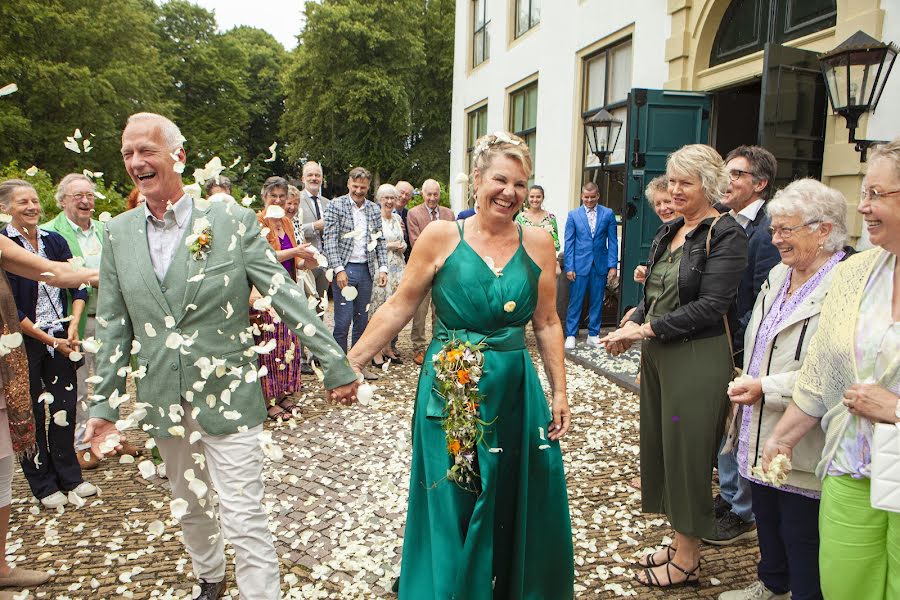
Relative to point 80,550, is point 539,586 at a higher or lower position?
higher

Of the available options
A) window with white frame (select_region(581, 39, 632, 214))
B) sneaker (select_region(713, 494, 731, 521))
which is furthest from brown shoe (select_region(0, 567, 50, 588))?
window with white frame (select_region(581, 39, 632, 214))

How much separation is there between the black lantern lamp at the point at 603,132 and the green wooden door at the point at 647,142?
2.41 ft

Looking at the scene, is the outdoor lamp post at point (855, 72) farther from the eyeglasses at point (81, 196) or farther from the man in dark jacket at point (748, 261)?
the eyeglasses at point (81, 196)

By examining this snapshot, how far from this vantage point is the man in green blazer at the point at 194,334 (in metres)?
2.77

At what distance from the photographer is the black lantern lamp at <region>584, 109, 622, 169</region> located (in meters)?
9.57

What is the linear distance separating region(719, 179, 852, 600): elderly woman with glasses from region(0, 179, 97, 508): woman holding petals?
4352 millimetres

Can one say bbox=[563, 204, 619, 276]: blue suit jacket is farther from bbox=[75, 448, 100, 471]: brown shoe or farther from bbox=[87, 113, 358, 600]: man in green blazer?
bbox=[87, 113, 358, 600]: man in green blazer

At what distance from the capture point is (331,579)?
343cm

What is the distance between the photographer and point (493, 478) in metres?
2.72

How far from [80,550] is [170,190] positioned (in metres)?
2.52

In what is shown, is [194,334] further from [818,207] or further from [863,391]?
[818,207]

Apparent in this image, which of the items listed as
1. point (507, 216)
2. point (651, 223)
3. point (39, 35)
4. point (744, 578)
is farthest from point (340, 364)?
point (39, 35)

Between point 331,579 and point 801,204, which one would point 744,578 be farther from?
point 331,579

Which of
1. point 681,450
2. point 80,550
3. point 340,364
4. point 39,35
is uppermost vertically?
point 39,35
